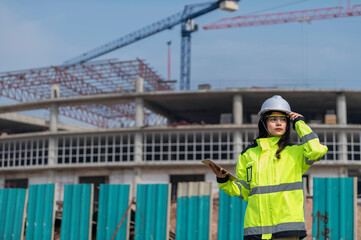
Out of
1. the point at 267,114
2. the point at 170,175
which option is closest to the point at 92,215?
the point at 267,114

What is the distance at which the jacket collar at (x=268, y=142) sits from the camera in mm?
5043

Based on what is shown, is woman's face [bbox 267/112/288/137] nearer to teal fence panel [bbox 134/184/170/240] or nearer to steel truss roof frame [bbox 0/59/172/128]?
teal fence panel [bbox 134/184/170/240]

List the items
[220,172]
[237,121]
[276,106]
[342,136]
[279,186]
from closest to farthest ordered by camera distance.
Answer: [279,186] < [276,106] < [220,172] < [342,136] < [237,121]

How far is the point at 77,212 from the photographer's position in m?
13.4

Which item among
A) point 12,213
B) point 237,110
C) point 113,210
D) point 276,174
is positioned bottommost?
point 12,213

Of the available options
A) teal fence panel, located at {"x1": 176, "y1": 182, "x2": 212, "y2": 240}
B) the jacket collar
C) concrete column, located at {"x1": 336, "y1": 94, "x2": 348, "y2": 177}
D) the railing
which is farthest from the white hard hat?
concrete column, located at {"x1": 336, "y1": 94, "x2": 348, "y2": 177}

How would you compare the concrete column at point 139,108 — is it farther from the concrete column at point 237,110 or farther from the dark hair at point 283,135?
the dark hair at point 283,135

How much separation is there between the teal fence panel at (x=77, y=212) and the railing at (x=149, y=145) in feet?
72.0

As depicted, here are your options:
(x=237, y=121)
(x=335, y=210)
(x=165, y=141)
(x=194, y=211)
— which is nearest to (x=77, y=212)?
(x=194, y=211)

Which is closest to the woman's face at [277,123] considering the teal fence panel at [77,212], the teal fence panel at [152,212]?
the teal fence panel at [152,212]

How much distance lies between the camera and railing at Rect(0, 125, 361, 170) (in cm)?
3528

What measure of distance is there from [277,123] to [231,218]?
23.6ft

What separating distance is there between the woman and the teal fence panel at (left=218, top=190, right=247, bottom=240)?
6.75m

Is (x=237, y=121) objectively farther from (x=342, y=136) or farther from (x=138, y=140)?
(x=342, y=136)
